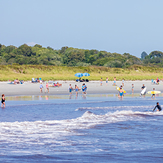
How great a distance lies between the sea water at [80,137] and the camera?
427 inches

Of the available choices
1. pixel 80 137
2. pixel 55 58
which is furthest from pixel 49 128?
pixel 55 58

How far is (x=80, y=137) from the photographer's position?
14141mm

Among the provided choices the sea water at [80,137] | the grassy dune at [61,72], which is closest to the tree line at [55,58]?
the grassy dune at [61,72]

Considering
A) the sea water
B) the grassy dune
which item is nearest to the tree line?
the grassy dune

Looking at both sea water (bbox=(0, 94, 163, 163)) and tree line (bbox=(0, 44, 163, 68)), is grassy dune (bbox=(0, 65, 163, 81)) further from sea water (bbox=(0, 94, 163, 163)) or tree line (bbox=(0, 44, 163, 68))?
sea water (bbox=(0, 94, 163, 163))

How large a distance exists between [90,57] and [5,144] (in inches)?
5023

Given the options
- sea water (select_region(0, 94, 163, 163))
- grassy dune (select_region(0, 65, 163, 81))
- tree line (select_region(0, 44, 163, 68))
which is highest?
tree line (select_region(0, 44, 163, 68))

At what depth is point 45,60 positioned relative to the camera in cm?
11994

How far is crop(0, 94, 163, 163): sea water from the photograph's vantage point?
10836 millimetres

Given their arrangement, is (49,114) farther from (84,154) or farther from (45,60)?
(45,60)

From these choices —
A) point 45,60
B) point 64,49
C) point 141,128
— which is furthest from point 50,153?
point 64,49

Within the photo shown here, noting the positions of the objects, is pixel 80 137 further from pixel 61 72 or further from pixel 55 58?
pixel 55 58

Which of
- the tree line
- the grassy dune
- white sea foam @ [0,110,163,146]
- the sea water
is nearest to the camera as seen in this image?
the sea water

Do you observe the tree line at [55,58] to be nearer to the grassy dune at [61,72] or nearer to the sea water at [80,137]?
the grassy dune at [61,72]
